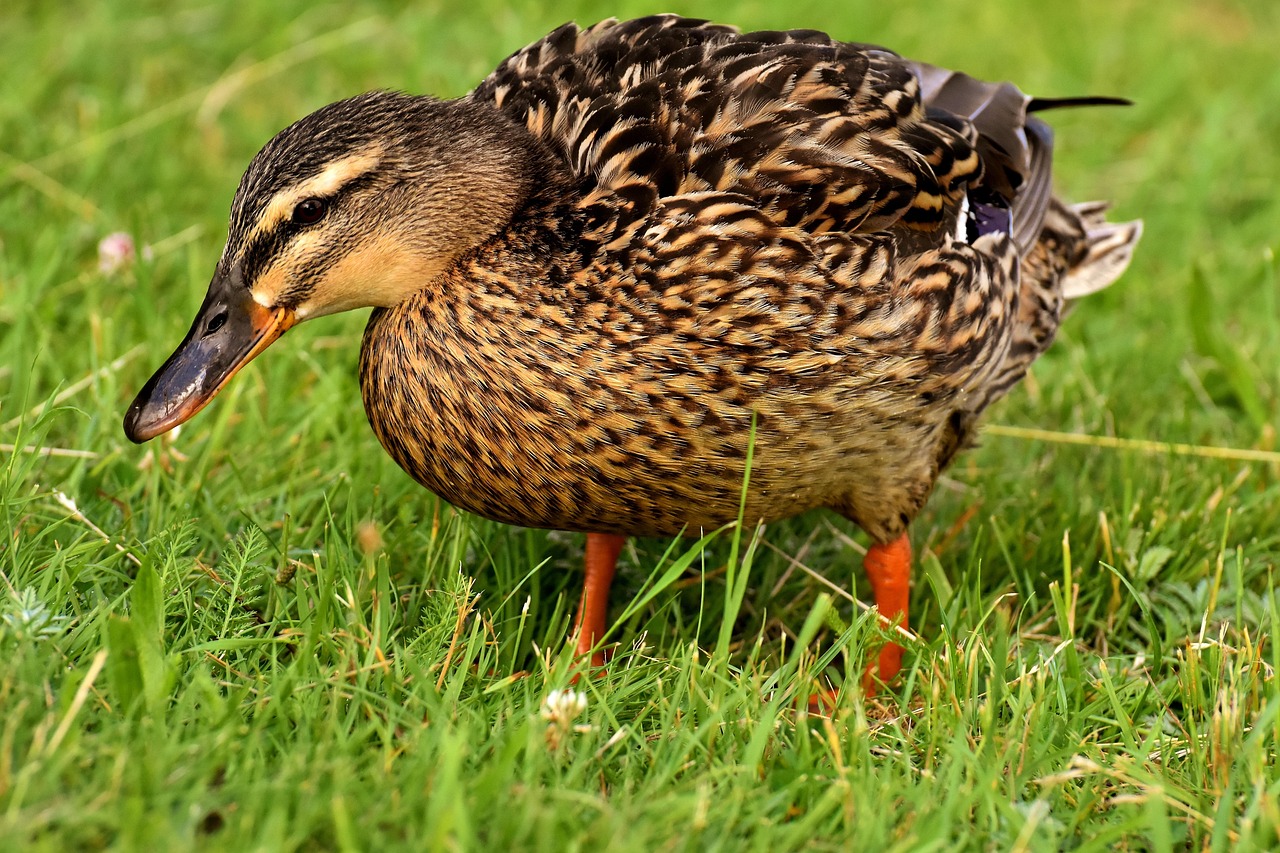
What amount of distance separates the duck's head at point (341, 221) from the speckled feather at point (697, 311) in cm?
7

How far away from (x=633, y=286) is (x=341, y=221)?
24.6 inches

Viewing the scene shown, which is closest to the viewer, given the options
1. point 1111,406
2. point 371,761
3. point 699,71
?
point 371,761

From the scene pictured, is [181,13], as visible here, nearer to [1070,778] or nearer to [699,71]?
[699,71]

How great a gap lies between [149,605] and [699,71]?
1.66 m

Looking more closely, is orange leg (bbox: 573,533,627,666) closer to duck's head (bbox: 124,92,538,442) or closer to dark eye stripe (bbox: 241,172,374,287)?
duck's head (bbox: 124,92,538,442)

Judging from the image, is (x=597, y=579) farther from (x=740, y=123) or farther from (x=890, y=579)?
(x=740, y=123)

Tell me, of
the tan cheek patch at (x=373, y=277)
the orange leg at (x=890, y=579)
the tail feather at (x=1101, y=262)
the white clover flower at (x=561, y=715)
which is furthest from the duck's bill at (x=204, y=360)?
the tail feather at (x=1101, y=262)

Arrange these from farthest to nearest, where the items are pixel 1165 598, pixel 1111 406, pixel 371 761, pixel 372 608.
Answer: pixel 1111 406 → pixel 1165 598 → pixel 372 608 → pixel 371 761

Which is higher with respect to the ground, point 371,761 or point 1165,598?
point 371,761

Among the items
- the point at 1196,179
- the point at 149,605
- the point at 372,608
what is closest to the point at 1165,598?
the point at 372,608

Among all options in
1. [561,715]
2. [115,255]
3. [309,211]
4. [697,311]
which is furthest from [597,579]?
[115,255]

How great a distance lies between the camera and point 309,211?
9.91ft

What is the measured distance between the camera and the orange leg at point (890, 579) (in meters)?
3.62

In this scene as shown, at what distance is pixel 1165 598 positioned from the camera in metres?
3.66
